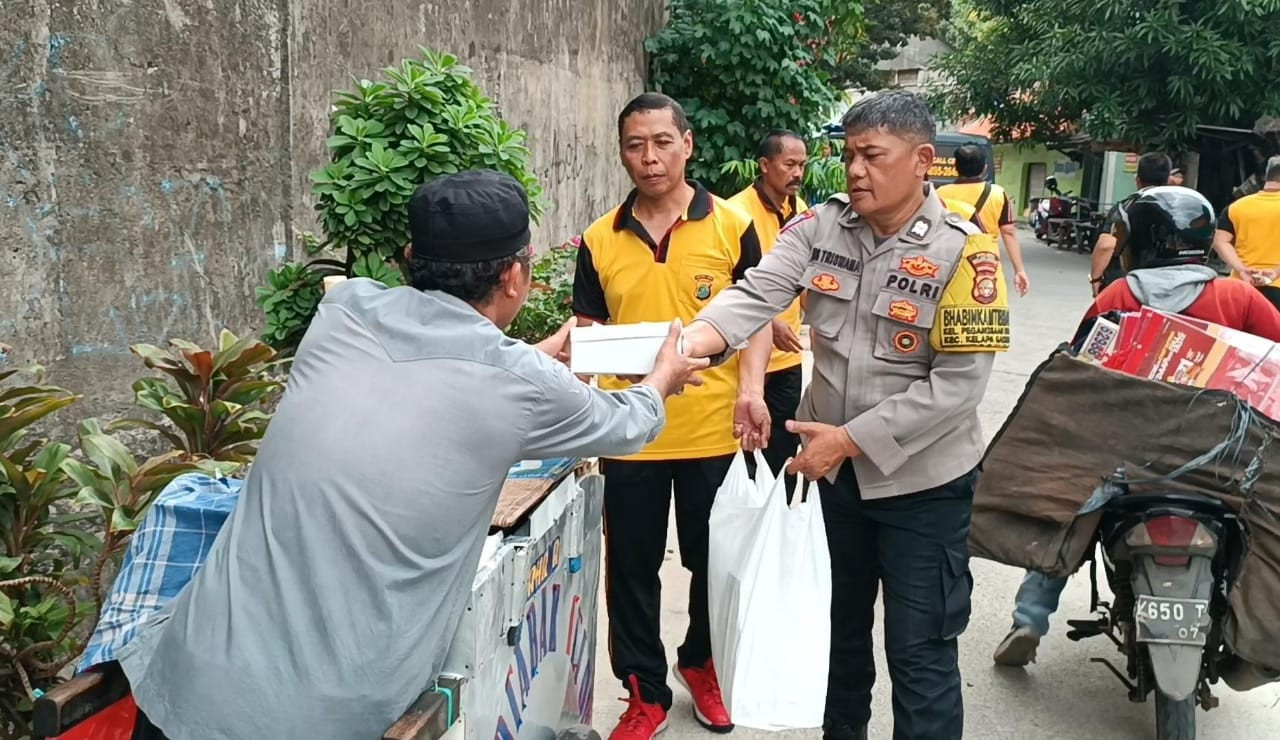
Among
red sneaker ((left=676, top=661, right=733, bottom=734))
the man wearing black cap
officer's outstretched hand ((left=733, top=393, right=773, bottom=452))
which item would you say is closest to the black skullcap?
the man wearing black cap

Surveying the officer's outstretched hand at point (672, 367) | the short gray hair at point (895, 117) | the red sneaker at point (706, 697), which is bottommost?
the red sneaker at point (706, 697)

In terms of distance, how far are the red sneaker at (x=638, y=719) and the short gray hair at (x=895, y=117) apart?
1.72 meters

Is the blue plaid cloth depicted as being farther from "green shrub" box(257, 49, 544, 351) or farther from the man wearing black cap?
"green shrub" box(257, 49, 544, 351)

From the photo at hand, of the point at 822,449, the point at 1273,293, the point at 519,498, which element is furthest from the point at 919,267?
the point at 1273,293

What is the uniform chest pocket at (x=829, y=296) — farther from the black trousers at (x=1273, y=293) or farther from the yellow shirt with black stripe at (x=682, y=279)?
the black trousers at (x=1273, y=293)

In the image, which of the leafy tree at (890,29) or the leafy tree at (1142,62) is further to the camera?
the leafy tree at (890,29)

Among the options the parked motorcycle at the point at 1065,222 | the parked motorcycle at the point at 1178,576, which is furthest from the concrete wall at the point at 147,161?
the parked motorcycle at the point at 1065,222

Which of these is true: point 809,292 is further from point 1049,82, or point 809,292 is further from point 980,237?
point 1049,82

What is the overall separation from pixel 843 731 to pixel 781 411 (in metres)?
1.54

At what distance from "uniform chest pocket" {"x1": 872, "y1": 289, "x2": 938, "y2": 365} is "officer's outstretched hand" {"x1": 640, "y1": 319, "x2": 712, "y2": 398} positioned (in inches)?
16.9

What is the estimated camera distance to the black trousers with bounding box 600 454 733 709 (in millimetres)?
3113

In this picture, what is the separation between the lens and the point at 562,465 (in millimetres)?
2436

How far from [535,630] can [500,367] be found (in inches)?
29.7

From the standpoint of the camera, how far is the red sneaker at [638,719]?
10.2 feet
